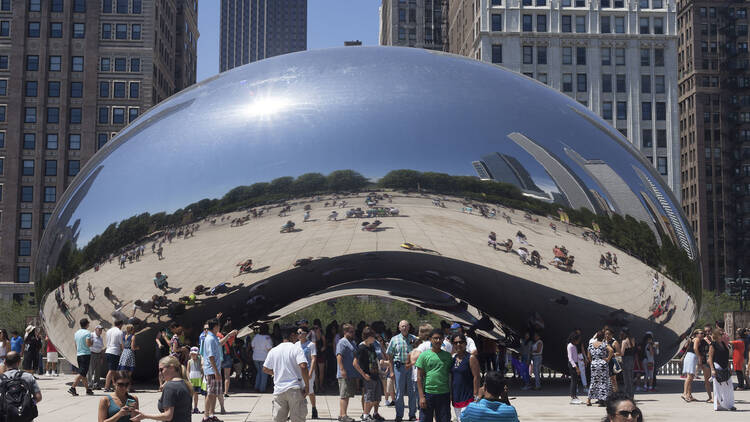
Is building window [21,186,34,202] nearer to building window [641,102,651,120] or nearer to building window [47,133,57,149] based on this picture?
building window [47,133,57,149]

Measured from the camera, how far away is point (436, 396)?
8.66 m

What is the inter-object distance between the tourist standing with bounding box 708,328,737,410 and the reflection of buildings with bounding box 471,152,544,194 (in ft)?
Answer: 14.1

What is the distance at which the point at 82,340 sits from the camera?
48.2 ft

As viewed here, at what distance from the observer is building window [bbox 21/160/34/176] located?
77.9 metres

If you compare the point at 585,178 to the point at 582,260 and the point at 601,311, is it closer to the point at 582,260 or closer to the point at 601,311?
the point at 582,260

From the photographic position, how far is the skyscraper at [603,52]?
8125cm

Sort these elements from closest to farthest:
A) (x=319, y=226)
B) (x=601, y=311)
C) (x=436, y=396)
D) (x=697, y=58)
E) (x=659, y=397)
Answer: (x=436, y=396), (x=319, y=226), (x=601, y=311), (x=659, y=397), (x=697, y=58)

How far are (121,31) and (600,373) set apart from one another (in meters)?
75.8

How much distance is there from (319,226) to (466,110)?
3003 mm

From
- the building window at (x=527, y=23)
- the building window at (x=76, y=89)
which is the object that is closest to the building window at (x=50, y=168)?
the building window at (x=76, y=89)

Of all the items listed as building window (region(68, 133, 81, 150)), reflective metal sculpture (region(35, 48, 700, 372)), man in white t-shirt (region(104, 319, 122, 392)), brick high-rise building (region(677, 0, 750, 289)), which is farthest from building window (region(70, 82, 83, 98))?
brick high-rise building (region(677, 0, 750, 289))

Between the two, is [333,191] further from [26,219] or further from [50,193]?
[26,219]

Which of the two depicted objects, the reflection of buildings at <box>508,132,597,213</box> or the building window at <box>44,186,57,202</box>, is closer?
the reflection of buildings at <box>508,132,597,213</box>

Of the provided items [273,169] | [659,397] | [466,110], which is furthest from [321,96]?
[659,397]
